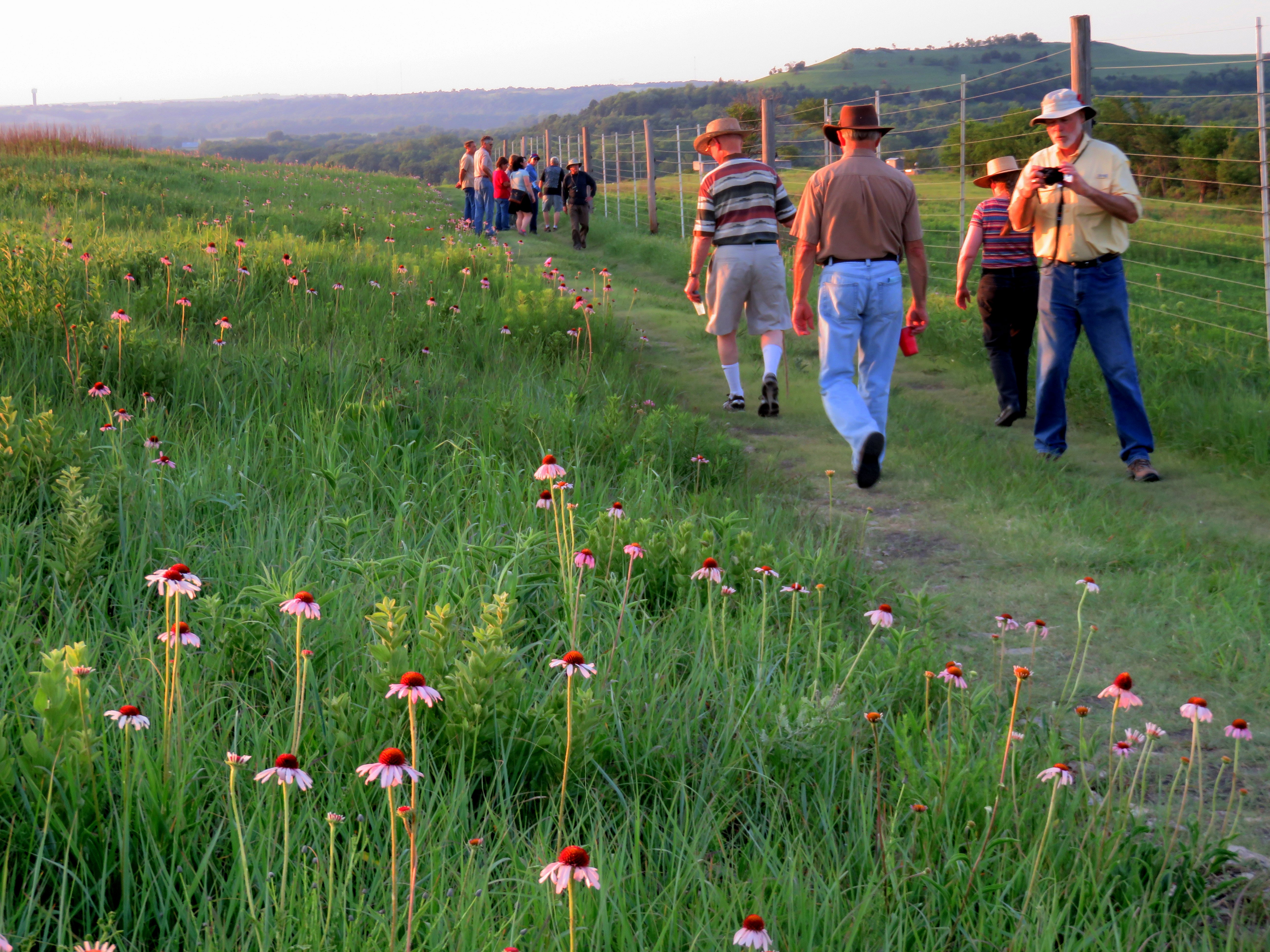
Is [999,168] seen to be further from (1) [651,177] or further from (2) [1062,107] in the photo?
(1) [651,177]

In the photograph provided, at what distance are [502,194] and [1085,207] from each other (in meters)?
15.7

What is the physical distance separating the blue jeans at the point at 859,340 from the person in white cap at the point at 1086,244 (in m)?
1.07

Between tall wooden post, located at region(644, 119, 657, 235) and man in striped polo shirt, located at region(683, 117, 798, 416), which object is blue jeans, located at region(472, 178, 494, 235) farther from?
man in striped polo shirt, located at region(683, 117, 798, 416)

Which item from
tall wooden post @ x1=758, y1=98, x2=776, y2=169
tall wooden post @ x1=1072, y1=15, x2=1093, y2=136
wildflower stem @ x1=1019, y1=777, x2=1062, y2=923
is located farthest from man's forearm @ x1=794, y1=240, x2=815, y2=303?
tall wooden post @ x1=758, y1=98, x2=776, y2=169

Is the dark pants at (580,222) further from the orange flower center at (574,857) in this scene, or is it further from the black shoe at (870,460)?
the orange flower center at (574,857)

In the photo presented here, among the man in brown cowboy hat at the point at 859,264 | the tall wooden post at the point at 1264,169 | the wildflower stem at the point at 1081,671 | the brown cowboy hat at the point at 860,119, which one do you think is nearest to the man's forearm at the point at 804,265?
the man in brown cowboy hat at the point at 859,264

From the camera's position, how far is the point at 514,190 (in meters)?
20.3

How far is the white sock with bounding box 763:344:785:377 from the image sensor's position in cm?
730

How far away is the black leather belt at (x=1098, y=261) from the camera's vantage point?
5.84m

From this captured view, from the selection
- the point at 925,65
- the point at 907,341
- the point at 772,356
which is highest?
the point at 925,65

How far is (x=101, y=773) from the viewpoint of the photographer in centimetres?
196

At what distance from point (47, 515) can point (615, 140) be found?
2672 centimetres

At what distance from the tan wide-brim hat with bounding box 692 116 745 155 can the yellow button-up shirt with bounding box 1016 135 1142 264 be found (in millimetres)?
2076

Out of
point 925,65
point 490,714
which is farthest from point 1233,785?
point 925,65
